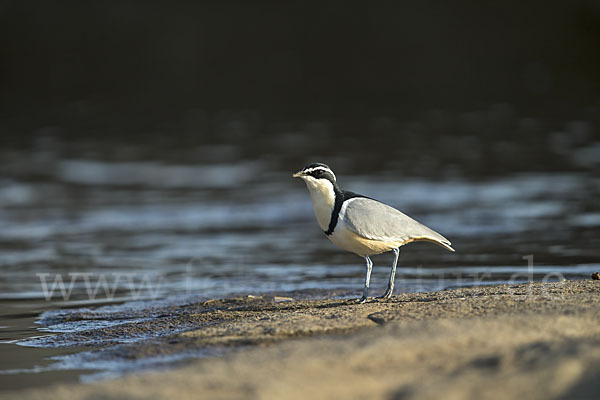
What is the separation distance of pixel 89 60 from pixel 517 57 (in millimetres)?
14928

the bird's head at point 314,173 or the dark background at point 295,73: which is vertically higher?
the dark background at point 295,73

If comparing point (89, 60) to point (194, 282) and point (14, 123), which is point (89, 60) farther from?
point (194, 282)

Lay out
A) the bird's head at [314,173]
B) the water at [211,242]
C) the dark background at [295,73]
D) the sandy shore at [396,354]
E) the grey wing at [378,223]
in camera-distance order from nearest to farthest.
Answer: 1. the sandy shore at [396,354]
2. the grey wing at [378,223]
3. the bird's head at [314,173]
4. the water at [211,242]
5. the dark background at [295,73]

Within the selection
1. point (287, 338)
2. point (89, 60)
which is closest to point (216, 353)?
point (287, 338)

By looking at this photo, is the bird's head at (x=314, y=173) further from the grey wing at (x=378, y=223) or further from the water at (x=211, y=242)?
the water at (x=211, y=242)

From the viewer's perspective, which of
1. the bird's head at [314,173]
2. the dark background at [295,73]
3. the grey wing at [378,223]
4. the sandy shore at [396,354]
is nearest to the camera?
the sandy shore at [396,354]

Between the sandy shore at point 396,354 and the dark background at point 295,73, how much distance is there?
14607 mm

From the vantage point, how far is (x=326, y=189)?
6703 millimetres

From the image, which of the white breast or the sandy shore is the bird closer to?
the white breast

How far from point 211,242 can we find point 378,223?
5.38 m

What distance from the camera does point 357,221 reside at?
6531mm

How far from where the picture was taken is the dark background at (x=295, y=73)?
2278 centimetres

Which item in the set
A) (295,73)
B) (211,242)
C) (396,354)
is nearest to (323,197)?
(396,354)

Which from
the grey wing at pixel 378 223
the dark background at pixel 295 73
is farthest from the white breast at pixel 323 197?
the dark background at pixel 295 73
